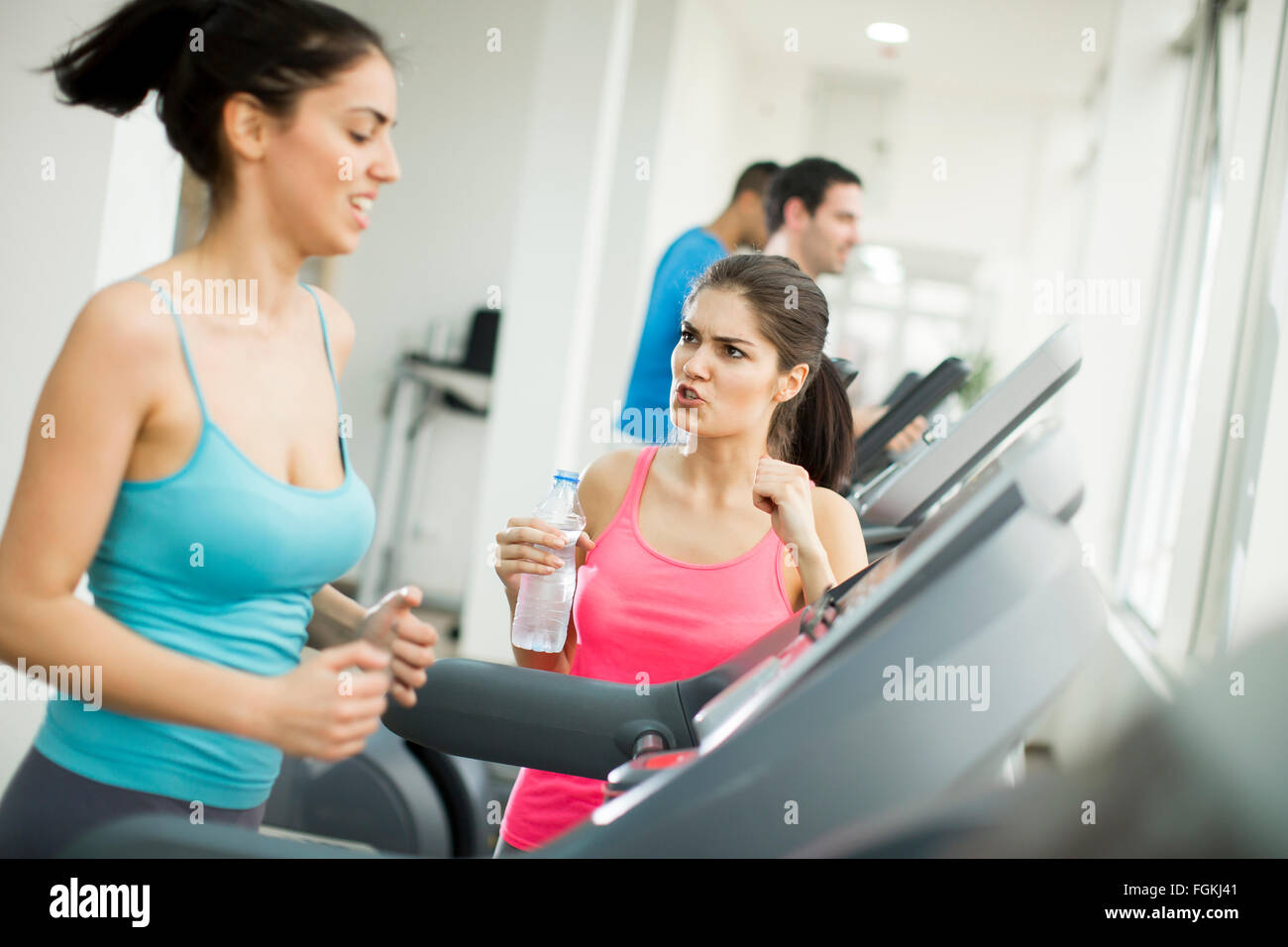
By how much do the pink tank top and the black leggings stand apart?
1.77 feet

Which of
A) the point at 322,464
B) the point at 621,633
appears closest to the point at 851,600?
the point at 322,464

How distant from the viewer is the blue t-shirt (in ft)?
8.20

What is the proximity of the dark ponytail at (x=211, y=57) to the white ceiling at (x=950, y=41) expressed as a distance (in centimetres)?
508

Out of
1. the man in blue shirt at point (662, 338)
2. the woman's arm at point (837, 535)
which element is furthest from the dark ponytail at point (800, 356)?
the man in blue shirt at point (662, 338)

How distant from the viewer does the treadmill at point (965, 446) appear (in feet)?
4.89

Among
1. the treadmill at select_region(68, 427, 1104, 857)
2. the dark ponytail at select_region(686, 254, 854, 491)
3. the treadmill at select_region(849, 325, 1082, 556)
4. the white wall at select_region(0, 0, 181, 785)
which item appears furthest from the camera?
the white wall at select_region(0, 0, 181, 785)

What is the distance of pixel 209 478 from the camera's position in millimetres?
833

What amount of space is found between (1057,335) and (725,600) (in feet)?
1.83

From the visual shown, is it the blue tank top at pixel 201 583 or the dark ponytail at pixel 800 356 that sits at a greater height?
the dark ponytail at pixel 800 356

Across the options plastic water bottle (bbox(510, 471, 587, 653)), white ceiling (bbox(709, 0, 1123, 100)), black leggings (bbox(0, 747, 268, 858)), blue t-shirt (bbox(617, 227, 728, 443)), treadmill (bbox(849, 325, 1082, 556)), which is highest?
white ceiling (bbox(709, 0, 1123, 100))

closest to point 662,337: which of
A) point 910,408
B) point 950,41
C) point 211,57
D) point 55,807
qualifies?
point 910,408

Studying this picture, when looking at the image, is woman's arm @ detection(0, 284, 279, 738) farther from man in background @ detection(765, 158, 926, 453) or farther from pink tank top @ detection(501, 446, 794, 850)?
man in background @ detection(765, 158, 926, 453)

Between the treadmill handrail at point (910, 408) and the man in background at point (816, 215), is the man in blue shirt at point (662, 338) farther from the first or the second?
the treadmill handrail at point (910, 408)

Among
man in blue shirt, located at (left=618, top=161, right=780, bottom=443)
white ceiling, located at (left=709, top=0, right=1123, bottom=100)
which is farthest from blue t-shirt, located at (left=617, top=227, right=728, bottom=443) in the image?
white ceiling, located at (left=709, top=0, right=1123, bottom=100)
